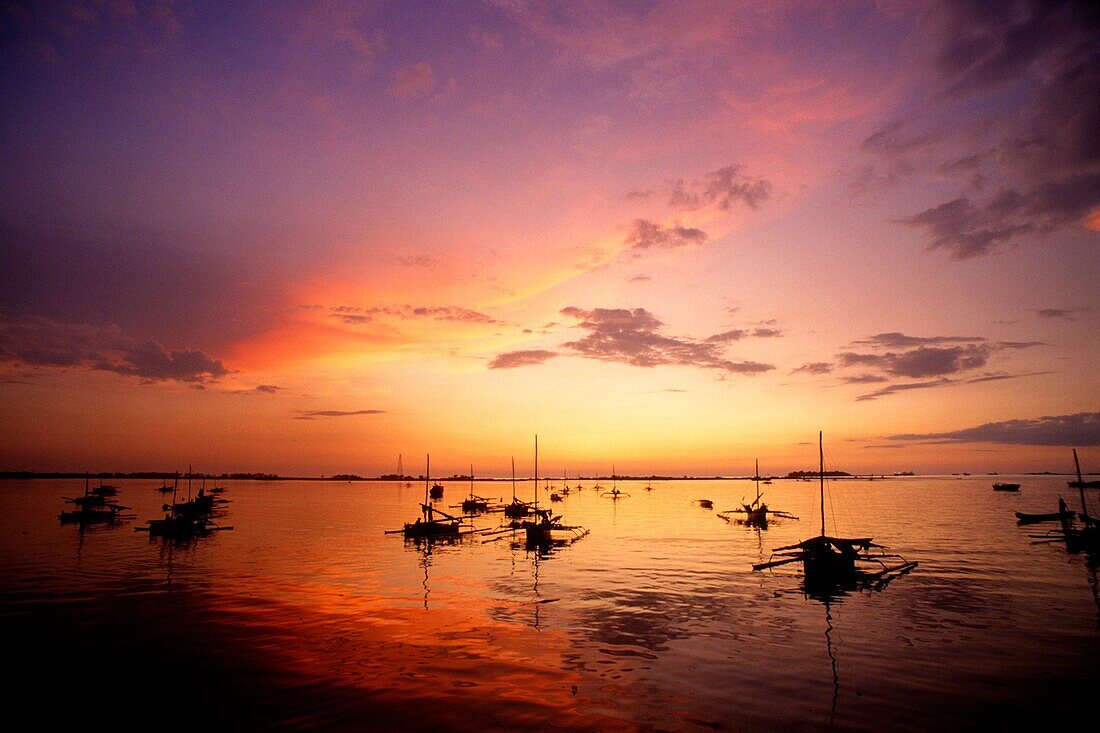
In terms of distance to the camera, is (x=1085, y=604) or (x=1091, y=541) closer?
(x=1085, y=604)

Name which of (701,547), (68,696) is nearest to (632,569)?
(701,547)

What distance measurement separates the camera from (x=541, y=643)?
24.4m

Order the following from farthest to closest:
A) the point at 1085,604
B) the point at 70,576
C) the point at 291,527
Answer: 1. the point at 291,527
2. the point at 70,576
3. the point at 1085,604

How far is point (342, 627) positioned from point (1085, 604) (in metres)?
39.9

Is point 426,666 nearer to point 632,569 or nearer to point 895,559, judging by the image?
point 632,569

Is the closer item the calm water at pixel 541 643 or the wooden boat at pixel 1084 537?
the calm water at pixel 541 643

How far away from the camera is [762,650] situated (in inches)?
928

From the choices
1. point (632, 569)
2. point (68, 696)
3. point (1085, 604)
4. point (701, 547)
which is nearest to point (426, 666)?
point (68, 696)

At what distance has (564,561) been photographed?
160 feet

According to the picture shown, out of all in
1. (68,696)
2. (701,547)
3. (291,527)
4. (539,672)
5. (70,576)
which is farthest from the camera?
(291,527)

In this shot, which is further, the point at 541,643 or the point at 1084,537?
the point at 1084,537

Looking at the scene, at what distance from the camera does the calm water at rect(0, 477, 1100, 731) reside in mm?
17516

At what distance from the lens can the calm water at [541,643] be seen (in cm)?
1752

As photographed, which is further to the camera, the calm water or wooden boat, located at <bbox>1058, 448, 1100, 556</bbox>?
wooden boat, located at <bbox>1058, 448, 1100, 556</bbox>
